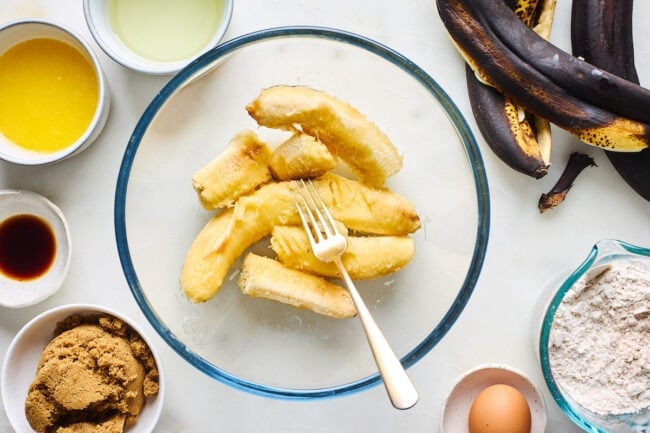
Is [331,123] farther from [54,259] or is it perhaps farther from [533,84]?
[54,259]

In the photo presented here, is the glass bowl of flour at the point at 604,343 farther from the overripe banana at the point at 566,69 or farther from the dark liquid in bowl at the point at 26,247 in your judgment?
the dark liquid in bowl at the point at 26,247

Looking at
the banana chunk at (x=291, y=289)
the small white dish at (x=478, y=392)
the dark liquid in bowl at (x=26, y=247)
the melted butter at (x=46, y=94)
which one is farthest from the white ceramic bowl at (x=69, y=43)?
the small white dish at (x=478, y=392)

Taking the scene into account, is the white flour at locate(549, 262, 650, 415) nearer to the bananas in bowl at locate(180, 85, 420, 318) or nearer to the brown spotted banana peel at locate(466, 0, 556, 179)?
the brown spotted banana peel at locate(466, 0, 556, 179)

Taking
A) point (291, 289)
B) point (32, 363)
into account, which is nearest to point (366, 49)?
point (291, 289)

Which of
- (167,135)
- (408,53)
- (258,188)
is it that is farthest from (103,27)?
(408,53)

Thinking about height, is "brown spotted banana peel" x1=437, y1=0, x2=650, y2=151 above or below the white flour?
above

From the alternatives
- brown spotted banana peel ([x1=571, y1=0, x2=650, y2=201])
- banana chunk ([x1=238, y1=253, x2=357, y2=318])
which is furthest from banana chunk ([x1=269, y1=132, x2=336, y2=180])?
brown spotted banana peel ([x1=571, y1=0, x2=650, y2=201])

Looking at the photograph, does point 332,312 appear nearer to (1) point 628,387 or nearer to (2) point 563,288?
(2) point 563,288
